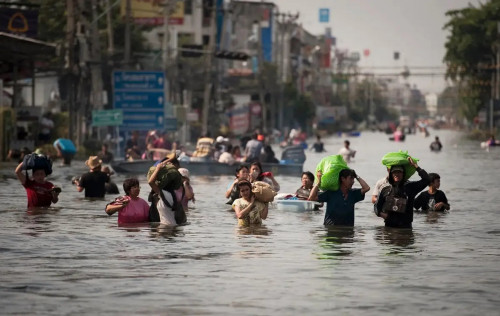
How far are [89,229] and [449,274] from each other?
7.99 m

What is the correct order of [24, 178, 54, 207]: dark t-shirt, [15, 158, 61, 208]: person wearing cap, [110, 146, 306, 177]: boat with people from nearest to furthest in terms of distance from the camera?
[15, 158, 61, 208]: person wearing cap
[24, 178, 54, 207]: dark t-shirt
[110, 146, 306, 177]: boat with people

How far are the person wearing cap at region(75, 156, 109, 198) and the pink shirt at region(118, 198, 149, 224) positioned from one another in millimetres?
5605

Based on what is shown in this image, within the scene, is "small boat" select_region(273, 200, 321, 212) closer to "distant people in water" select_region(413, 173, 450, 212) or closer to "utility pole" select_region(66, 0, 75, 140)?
"distant people in water" select_region(413, 173, 450, 212)

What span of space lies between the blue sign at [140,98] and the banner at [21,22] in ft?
26.5

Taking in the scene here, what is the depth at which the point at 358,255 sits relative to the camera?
61.1 feet

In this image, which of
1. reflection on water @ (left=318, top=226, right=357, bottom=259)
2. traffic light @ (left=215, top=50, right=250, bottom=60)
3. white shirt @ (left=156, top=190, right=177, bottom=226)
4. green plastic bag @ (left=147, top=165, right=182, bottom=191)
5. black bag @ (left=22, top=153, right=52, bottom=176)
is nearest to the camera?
reflection on water @ (left=318, top=226, right=357, bottom=259)

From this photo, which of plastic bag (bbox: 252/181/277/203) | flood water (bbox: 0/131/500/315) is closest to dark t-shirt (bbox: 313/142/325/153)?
flood water (bbox: 0/131/500/315)

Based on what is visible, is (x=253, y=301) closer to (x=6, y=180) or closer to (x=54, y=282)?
(x=54, y=282)

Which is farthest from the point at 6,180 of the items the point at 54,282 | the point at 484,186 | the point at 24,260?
the point at 54,282

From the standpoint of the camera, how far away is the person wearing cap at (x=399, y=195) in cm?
2050

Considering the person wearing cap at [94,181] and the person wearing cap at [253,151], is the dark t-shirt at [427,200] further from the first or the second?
the person wearing cap at [253,151]

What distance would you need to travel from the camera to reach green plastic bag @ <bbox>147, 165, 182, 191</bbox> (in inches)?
858

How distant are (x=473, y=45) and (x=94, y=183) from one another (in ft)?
386

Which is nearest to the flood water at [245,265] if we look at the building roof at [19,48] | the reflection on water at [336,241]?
the reflection on water at [336,241]
